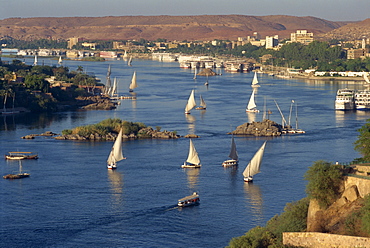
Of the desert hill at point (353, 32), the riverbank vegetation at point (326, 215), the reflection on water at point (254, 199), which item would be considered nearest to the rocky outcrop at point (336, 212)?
the riverbank vegetation at point (326, 215)

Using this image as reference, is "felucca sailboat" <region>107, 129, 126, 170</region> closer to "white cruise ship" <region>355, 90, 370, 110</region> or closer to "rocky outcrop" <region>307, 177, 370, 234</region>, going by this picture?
"rocky outcrop" <region>307, 177, 370, 234</region>

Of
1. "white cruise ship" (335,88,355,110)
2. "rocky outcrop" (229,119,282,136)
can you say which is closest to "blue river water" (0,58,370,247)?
"rocky outcrop" (229,119,282,136)

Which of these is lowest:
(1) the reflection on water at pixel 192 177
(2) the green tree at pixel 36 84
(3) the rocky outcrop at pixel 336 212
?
(1) the reflection on water at pixel 192 177

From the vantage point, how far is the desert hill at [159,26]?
106562 mm

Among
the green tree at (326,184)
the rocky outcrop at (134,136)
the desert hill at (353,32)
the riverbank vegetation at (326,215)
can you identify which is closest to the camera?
the riverbank vegetation at (326,215)

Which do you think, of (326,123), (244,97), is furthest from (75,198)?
(244,97)

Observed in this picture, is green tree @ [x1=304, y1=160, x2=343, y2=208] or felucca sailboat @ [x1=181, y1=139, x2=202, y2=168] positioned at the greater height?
green tree @ [x1=304, y1=160, x2=343, y2=208]

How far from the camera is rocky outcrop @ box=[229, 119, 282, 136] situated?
1859 cm

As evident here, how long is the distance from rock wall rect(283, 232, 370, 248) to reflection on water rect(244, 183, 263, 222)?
3077mm

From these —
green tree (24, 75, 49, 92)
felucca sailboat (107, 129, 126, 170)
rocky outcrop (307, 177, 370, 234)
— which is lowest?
felucca sailboat (107, 129, 126, 170)

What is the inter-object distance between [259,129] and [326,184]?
10.8 meters

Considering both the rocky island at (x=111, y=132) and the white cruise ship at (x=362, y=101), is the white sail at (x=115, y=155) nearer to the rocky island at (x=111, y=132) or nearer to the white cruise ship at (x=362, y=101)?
the rocky island at (x=111, y=132)

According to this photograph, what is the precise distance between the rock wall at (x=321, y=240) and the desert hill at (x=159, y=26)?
3468 inches

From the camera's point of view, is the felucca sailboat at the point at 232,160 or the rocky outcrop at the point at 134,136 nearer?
the felucca sailboat at the point at 232,160
